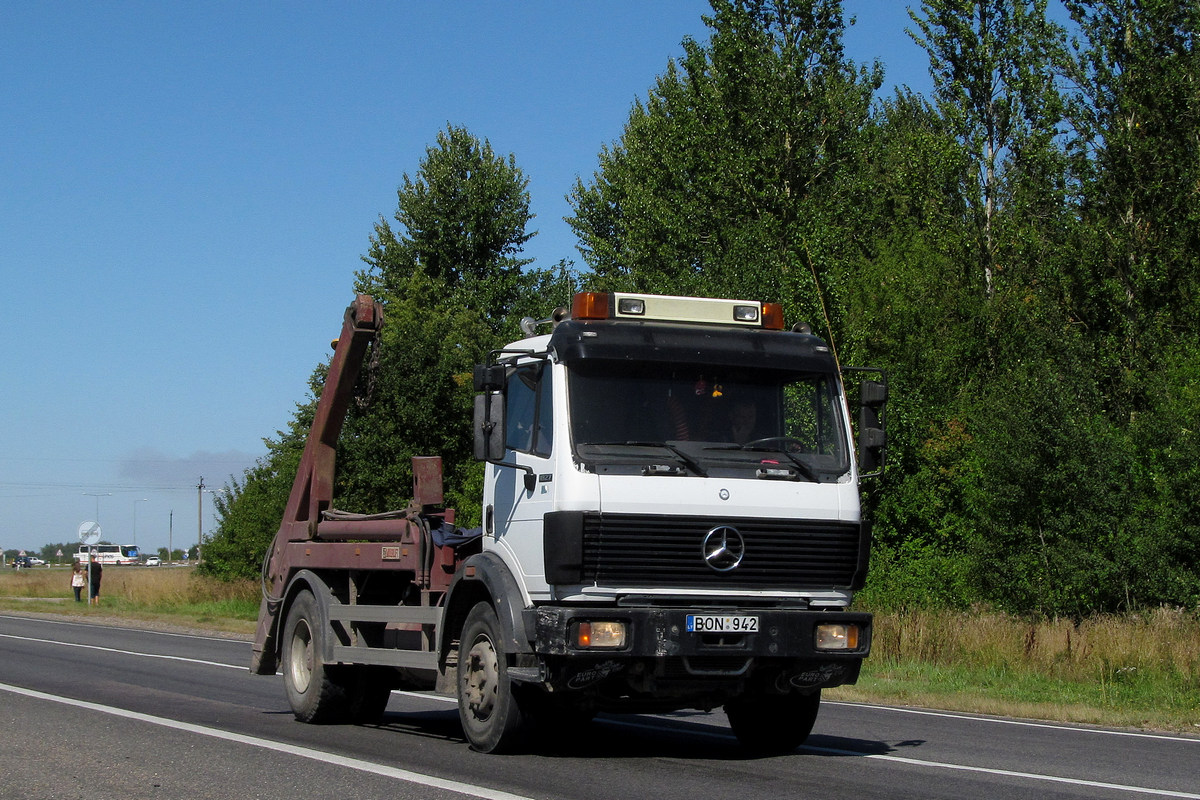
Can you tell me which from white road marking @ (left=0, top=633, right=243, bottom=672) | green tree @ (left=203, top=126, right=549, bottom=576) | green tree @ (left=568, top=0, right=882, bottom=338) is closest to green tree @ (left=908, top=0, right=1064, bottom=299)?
green tree @ (left=568, top=0, right=882, bottom=338)

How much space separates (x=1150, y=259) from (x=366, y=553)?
2451 centimetres

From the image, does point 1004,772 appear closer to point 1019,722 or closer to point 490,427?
point 490,427

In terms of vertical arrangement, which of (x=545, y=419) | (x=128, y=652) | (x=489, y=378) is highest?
(x=489, y=378)

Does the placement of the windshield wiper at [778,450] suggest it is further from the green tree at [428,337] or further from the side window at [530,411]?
the green tree at [428,337]

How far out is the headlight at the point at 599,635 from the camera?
880cm

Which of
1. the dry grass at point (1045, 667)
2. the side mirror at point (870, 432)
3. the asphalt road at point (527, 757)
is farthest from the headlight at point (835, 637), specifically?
the dry grass at point (1045, 667)

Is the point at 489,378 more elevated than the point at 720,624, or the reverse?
the point at 489,378

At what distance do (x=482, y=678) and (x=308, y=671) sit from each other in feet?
Answer: 10.9

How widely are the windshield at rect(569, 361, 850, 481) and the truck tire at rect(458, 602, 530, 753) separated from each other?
1.51 m

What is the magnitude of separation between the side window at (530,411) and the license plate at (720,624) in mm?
1521

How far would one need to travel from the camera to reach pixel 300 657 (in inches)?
500

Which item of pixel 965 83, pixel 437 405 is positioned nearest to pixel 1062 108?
pixel 965 83

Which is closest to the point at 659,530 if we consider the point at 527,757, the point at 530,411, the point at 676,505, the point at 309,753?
the point at 676,505

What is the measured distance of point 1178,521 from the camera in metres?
23.4
